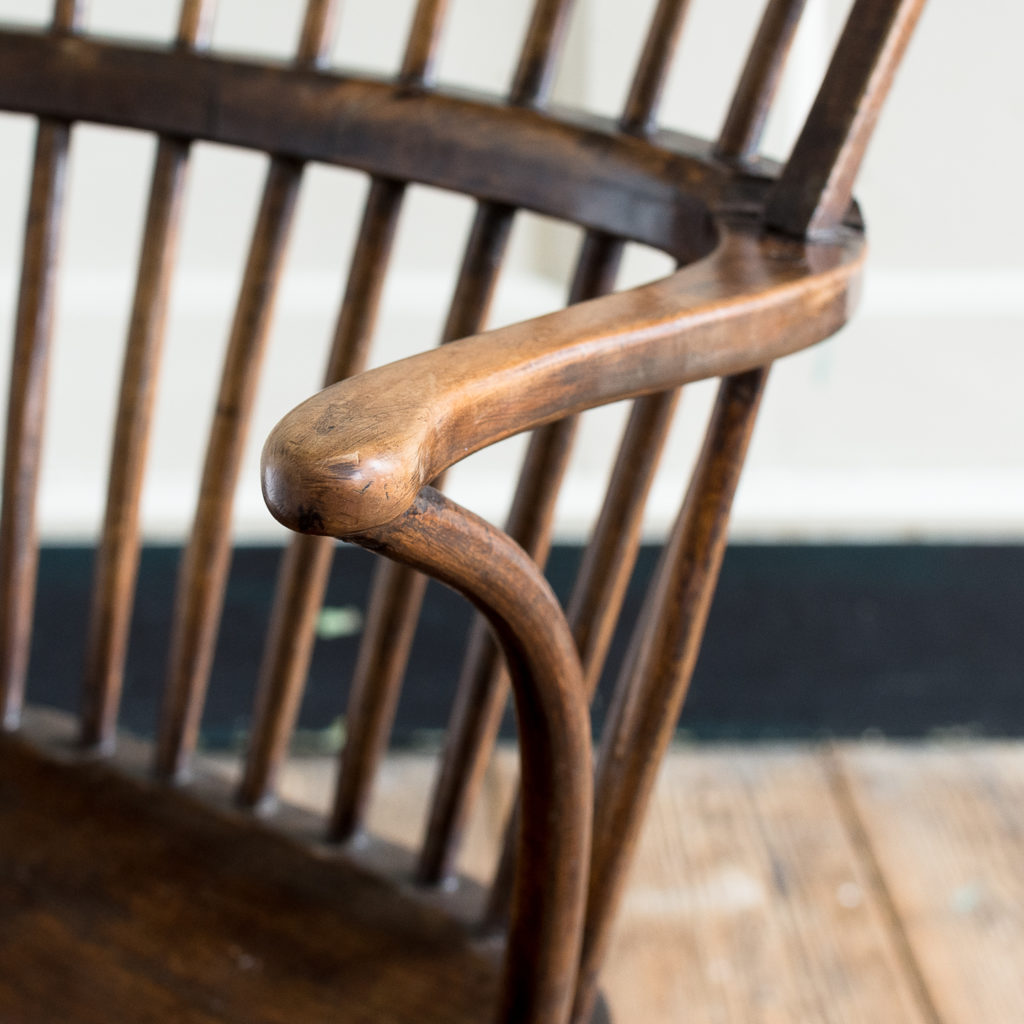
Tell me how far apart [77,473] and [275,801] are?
0.62m

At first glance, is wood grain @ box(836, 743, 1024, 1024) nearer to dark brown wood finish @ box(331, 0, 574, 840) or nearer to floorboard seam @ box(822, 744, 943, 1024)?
floorboard seam @ box(822, 744, 943, 1024)

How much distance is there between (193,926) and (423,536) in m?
0.30

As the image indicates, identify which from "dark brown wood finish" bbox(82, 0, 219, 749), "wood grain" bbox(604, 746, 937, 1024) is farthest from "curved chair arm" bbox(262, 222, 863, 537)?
"wood grain" bbox(604, 746, 937, 1024)

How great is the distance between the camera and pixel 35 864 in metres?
0.53

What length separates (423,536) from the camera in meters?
0.27

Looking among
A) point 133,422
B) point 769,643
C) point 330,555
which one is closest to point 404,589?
point 330,555

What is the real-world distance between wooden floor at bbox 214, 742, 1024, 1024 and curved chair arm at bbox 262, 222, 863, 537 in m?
0.68

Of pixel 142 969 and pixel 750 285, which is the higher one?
pixel 750 285

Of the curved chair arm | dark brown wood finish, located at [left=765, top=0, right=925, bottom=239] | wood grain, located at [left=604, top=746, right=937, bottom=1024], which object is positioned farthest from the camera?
wood grain, located at [left=604, top=746, right=937, bottom=1024]

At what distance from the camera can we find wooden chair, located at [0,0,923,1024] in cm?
34

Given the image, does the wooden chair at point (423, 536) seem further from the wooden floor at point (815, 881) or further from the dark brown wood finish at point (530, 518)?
the wooden floor at point (815, 881)

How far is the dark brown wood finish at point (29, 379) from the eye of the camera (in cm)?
54

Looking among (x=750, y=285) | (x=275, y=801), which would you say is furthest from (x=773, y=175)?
(x=275, y=801)

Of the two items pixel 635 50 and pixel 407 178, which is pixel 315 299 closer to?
pixel 635 50
